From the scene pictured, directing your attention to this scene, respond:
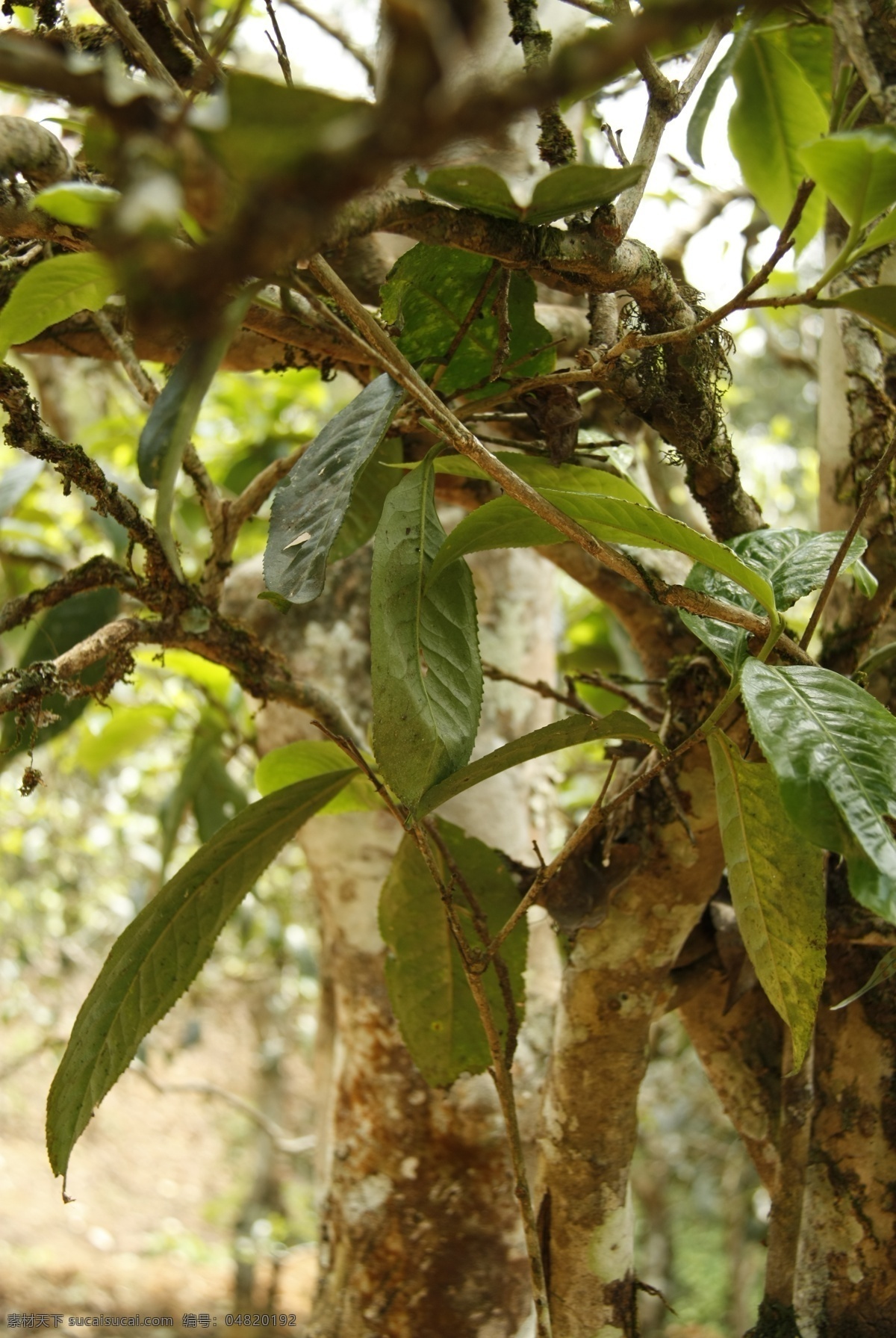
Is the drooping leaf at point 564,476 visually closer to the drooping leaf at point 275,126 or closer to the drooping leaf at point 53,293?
the drooping leaf at point 53,293

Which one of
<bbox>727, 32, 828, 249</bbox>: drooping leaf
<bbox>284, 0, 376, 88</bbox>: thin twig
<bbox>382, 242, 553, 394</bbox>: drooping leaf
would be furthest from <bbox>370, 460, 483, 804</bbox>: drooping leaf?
<bbox>284, 0, 376, 88</bbox>: thin twig

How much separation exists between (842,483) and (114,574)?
2.25 ft

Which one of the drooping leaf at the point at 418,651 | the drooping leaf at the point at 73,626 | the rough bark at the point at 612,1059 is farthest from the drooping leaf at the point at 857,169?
the drooping leaf at the point at 73,626

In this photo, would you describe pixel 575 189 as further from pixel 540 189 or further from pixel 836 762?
pixel 836 762

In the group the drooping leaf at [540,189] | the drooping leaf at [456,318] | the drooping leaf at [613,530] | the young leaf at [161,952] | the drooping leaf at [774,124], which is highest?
the drooping leaf at [774,124]

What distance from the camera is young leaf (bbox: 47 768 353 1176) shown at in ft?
2.23

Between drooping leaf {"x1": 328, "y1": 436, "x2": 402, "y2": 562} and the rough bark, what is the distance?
0.35 m

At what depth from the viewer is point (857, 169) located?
1.68ft

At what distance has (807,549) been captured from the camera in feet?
2.33

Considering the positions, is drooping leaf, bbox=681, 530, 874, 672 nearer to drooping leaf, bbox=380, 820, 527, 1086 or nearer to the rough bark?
the rough bark

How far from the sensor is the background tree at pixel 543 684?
0.54m

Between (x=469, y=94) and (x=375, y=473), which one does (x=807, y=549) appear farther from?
(x=469, y=94)

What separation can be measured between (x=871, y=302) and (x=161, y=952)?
64 centimetres

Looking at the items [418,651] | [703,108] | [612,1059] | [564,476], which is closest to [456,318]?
[564,476]
